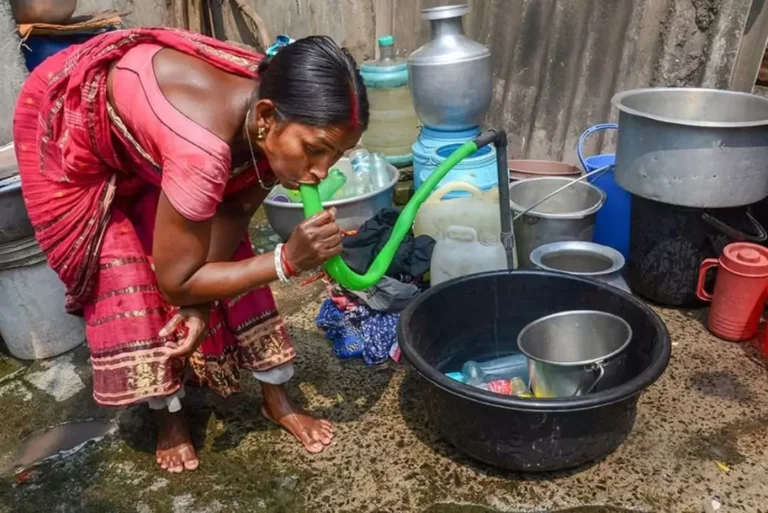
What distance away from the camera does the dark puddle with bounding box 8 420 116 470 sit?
238 centimetres

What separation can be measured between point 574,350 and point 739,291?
0.87 m

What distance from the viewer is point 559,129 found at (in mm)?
4090

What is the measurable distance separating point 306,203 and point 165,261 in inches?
15.6

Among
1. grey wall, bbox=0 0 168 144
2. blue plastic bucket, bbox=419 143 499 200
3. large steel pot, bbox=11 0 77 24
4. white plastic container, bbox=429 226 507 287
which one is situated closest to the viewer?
white plastic container, bbox=429 226 507 287

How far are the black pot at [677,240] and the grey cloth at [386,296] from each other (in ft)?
3.70

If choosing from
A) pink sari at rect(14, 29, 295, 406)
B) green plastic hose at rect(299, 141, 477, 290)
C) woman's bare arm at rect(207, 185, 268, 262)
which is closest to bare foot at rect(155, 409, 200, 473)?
pink sari at rect(14, 29, 295, 406)

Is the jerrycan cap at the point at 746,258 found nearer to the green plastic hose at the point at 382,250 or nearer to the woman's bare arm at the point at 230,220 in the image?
the green plastic hose at the point at 382,250

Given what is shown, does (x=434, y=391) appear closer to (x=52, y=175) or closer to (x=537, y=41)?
(x=52, y=175)

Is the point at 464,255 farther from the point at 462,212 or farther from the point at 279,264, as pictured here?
the point at 279,264

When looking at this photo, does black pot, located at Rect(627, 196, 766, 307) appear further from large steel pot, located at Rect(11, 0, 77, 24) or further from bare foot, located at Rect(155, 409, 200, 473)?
large steel pot, located at Rect(11, 0, 77, 24)

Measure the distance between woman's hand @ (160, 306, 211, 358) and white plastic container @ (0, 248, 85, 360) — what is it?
4.05 ft

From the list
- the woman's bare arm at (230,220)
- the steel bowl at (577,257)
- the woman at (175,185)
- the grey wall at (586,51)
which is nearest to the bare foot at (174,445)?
the woman at (175,185)

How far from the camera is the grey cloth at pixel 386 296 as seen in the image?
291 cm

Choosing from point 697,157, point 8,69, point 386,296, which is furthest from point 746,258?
point 8,69
